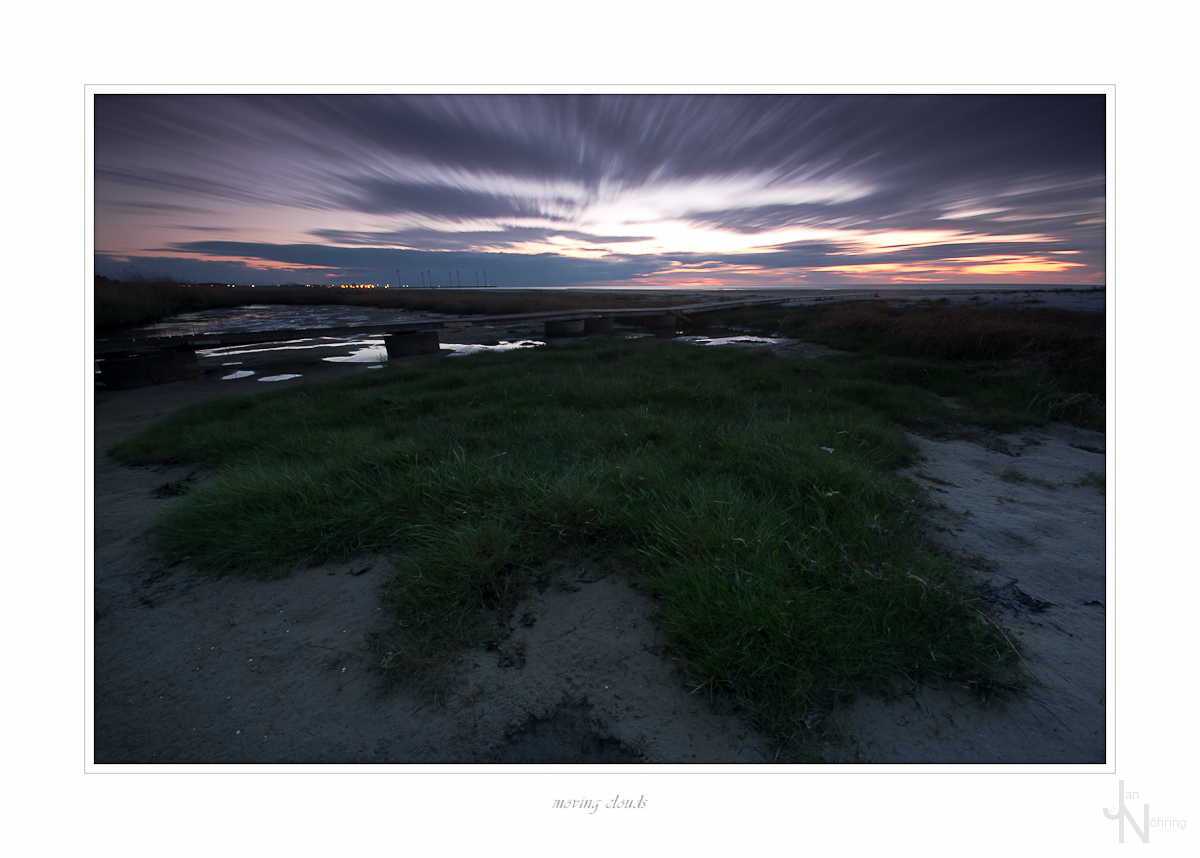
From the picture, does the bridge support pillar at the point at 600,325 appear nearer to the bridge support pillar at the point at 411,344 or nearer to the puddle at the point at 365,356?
the bridge support pillar at the point at 411,344

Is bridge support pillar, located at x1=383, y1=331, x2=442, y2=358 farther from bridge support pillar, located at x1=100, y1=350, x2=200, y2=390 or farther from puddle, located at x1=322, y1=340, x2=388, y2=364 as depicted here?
bridge support pillar, located at x1=100, y1=350, x2=200, y2=390

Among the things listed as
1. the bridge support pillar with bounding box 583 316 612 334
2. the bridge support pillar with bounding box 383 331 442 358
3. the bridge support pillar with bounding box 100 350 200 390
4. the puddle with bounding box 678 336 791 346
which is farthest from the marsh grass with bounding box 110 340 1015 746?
the bridge support pillar with bounding box 583 316 612 334

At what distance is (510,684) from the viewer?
1693mm

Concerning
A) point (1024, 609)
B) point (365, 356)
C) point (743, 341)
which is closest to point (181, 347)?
point (365, 356)

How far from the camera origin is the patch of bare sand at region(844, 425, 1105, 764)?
1505 mm

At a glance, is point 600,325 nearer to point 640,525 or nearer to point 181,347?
point 181,347

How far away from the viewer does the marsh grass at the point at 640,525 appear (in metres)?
1.75

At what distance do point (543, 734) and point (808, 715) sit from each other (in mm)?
945

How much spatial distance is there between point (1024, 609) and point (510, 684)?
95.5 inches

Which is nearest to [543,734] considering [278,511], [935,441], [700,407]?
[278,511]

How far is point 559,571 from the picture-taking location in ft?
7.52

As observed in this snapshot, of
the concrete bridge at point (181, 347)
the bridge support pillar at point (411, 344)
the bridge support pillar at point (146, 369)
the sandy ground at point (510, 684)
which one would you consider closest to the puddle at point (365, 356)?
the bridge support pillar at point (411, 344)
